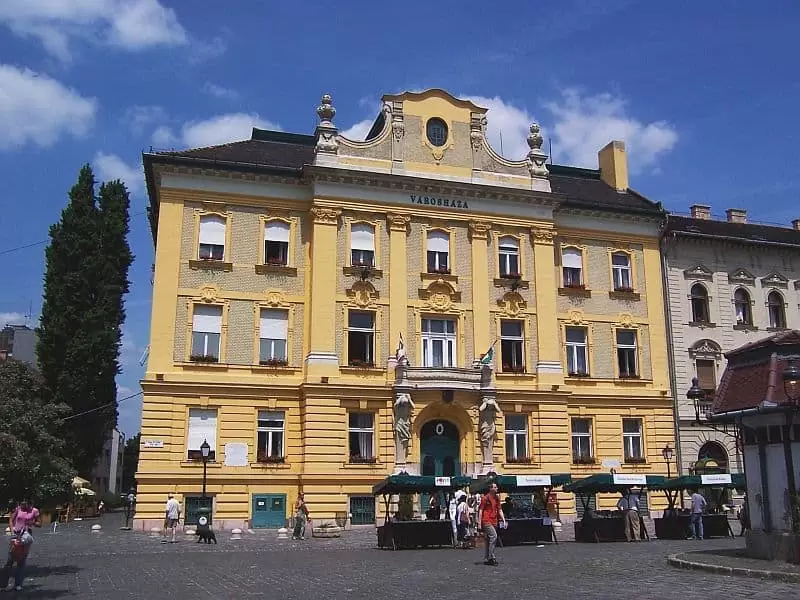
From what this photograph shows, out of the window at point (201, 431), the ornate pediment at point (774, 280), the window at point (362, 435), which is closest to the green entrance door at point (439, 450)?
the window at point (362, 435)

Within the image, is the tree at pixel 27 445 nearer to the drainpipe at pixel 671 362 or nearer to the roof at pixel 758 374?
the roof at pixel 758 374

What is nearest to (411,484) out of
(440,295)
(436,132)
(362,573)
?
(362,573)

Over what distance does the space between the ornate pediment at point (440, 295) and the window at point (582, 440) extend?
8106 millimetres

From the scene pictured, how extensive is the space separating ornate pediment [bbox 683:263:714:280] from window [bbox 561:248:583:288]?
5767 millimetres

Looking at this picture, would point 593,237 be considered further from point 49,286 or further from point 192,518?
point 49,286

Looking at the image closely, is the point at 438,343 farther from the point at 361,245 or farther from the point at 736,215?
the point at 736,215

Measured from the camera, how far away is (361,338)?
36.1 meters

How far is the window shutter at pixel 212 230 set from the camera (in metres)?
35.4

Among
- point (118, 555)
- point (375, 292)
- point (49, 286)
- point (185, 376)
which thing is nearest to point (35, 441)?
point (118, 555)

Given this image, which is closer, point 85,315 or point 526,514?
point 526,514

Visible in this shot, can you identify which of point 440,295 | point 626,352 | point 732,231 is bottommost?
point 626,352

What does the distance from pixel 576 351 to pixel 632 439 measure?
4959 millimetres

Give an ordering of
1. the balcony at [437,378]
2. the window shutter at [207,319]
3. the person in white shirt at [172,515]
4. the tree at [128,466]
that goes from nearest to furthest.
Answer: the person in white shirt at [172,515]
the window shutter at [207,319]
the balcony at [437,378]
the tree at [128,466]

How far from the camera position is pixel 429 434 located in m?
36.2
